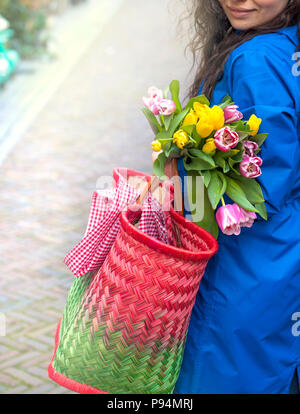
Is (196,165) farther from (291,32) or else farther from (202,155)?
(291,32)

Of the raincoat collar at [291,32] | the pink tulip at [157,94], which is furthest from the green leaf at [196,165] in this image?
the raincoat collar at [291,32]

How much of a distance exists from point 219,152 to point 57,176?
489cm

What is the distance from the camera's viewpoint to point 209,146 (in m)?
1.91

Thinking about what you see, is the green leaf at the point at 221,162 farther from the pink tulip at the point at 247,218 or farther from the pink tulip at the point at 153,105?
the pink tulip at the point at 153,105

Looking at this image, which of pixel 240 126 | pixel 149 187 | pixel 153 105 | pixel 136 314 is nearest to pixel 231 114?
pixel 240 126

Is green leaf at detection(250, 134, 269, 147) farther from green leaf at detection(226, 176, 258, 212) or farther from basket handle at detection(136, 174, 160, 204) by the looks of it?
basket handle at detection(136, 174, 160, 204)

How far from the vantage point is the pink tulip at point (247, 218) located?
193 cm

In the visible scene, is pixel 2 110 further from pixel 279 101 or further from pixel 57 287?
pixel 279 101

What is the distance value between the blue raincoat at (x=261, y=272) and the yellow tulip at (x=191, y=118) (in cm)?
15

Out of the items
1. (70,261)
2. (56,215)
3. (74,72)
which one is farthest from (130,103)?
(70,261)

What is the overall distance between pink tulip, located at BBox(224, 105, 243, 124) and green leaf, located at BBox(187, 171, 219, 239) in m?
0.20

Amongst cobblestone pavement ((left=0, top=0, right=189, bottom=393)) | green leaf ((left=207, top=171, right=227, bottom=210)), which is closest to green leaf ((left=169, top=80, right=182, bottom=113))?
green leaf ((left=207, top=171, right=227, bottom=210))

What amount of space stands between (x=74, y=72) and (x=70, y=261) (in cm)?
966

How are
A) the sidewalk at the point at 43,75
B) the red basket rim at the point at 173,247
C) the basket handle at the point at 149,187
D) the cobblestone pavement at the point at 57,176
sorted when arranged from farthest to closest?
the sidewalk at the point at 43,75 → the cobblestone pavement at the point at 57,176 → the basket handle at the point at 149,187 → the red basket rim at the point at 173,247
